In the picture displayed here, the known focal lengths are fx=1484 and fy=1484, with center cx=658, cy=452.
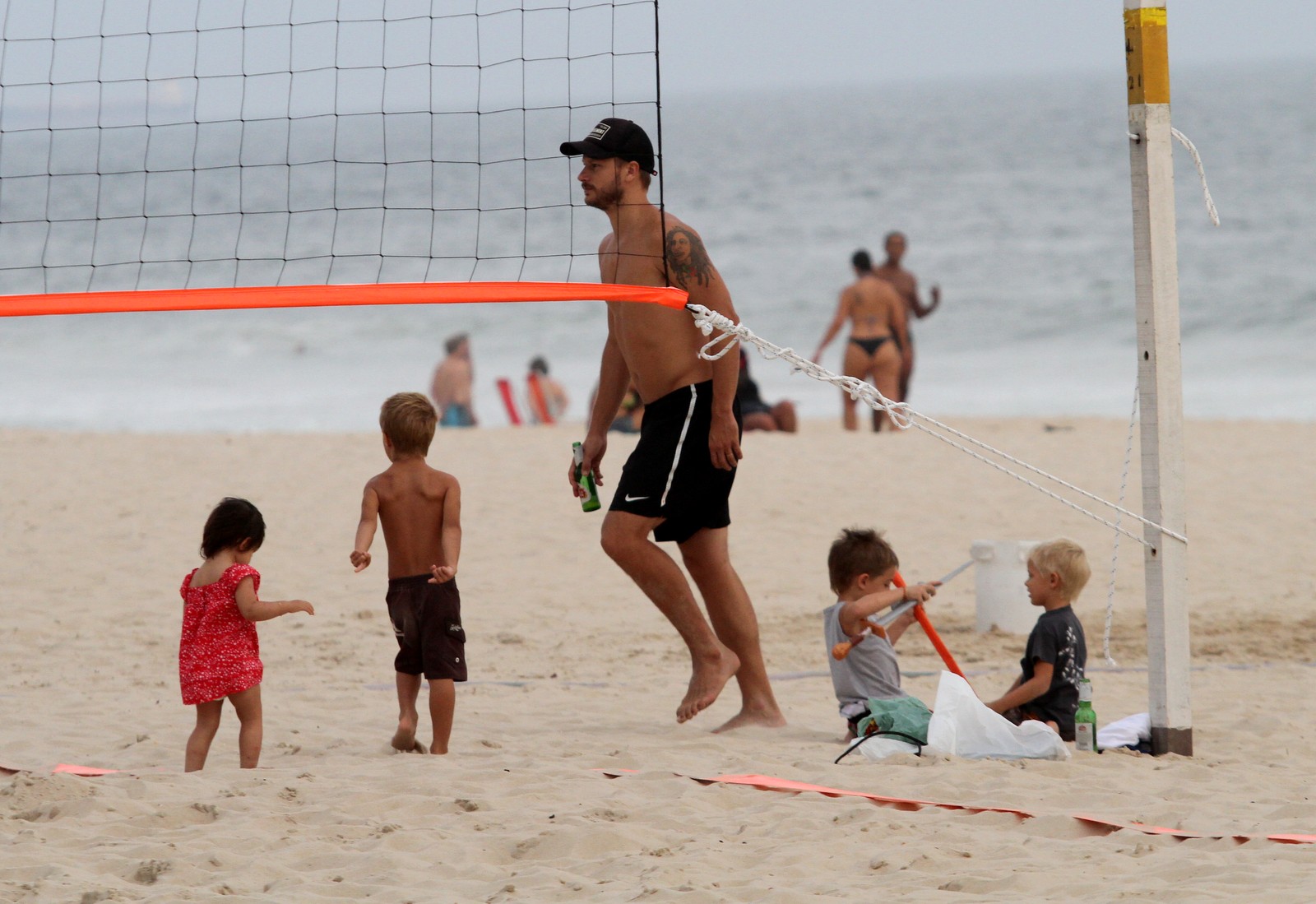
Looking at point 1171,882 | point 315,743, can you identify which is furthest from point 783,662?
point 1171,882

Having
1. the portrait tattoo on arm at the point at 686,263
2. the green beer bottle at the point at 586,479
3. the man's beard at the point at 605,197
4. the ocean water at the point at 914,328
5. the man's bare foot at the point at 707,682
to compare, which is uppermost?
the ocean water at the point at 914,328

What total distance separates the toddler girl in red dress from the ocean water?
8.01 meters

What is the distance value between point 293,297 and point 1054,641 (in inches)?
90.8

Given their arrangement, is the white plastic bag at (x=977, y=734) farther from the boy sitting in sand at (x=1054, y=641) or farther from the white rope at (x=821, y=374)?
the white rope at (x=821, y=374)

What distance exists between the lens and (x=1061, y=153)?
49656mm

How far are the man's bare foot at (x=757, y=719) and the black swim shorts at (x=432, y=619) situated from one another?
0.88m

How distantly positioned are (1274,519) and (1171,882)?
223 inches

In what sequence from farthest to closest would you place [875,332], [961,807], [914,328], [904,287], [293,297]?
[914,328], [904,287], [875,332], [293,297], [961,807]

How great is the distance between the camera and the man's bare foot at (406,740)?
4.20 meters

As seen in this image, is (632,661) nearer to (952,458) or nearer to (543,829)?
(543,829)

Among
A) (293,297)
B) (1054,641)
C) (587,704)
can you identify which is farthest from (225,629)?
(1054,641)

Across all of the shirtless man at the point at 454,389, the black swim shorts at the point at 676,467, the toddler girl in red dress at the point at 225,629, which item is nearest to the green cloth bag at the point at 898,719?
the black swim shorts at the point at 676,467

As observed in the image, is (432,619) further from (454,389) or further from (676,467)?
(454,389)

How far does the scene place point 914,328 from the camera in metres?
22.4
